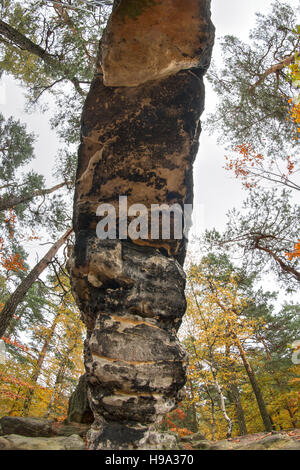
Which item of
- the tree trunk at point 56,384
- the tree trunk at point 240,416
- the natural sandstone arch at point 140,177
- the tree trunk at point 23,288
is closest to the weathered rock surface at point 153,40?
the natural sandstone arch at point 140,177

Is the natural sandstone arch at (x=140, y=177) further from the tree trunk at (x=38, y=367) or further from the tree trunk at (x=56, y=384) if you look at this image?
the tree trunk at (x=56, y=384)

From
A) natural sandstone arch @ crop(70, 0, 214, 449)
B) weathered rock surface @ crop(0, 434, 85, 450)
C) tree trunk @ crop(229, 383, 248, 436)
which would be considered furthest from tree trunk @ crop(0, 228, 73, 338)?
tree trunk @ crop(229, 383, 248, 436)

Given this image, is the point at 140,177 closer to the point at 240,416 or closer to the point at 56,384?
the point at 56,384

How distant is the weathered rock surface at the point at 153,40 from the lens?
2.39 meters

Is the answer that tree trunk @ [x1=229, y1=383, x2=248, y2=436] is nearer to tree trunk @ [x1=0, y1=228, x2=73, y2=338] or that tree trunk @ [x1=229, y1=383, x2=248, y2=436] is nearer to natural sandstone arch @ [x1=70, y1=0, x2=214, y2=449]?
tree trunk @ [x1=0, y1=228, x2=73, y2=338]

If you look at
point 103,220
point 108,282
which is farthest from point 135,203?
point 108,282

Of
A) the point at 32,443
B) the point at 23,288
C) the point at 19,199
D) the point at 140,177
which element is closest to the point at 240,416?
the point at 32,443

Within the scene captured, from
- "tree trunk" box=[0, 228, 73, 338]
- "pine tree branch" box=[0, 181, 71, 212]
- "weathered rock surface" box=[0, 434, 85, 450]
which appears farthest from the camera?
"pine tree branch" box=[0, 181, 71, 212]

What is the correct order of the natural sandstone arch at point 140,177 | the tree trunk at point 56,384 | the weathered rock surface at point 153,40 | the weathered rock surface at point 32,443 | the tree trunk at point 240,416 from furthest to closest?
the tree trunk at point 240,416, the tree trunk at point 56,384, the weathered rock surface at point 32,443, the weathered rock surface at point 153,40, the natural sandstone arch at point 140,177

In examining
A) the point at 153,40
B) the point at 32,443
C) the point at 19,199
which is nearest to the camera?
the point at 153,40

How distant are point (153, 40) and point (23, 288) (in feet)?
22.6

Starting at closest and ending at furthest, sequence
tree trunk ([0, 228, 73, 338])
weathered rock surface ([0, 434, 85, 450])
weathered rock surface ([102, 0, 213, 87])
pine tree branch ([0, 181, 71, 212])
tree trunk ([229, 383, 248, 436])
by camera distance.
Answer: weathered rock surface ([102, 0, 213, 87])
weathered rock surface ([0, 434, 85, 450])
tree trunk ([0, 228, 73, 338])
pine tree branch ([0, 181, 71, 212])
tree trunk ([229, 383, 248, 436])

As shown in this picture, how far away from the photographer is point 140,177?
2557 mm

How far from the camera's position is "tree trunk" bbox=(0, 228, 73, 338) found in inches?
270
